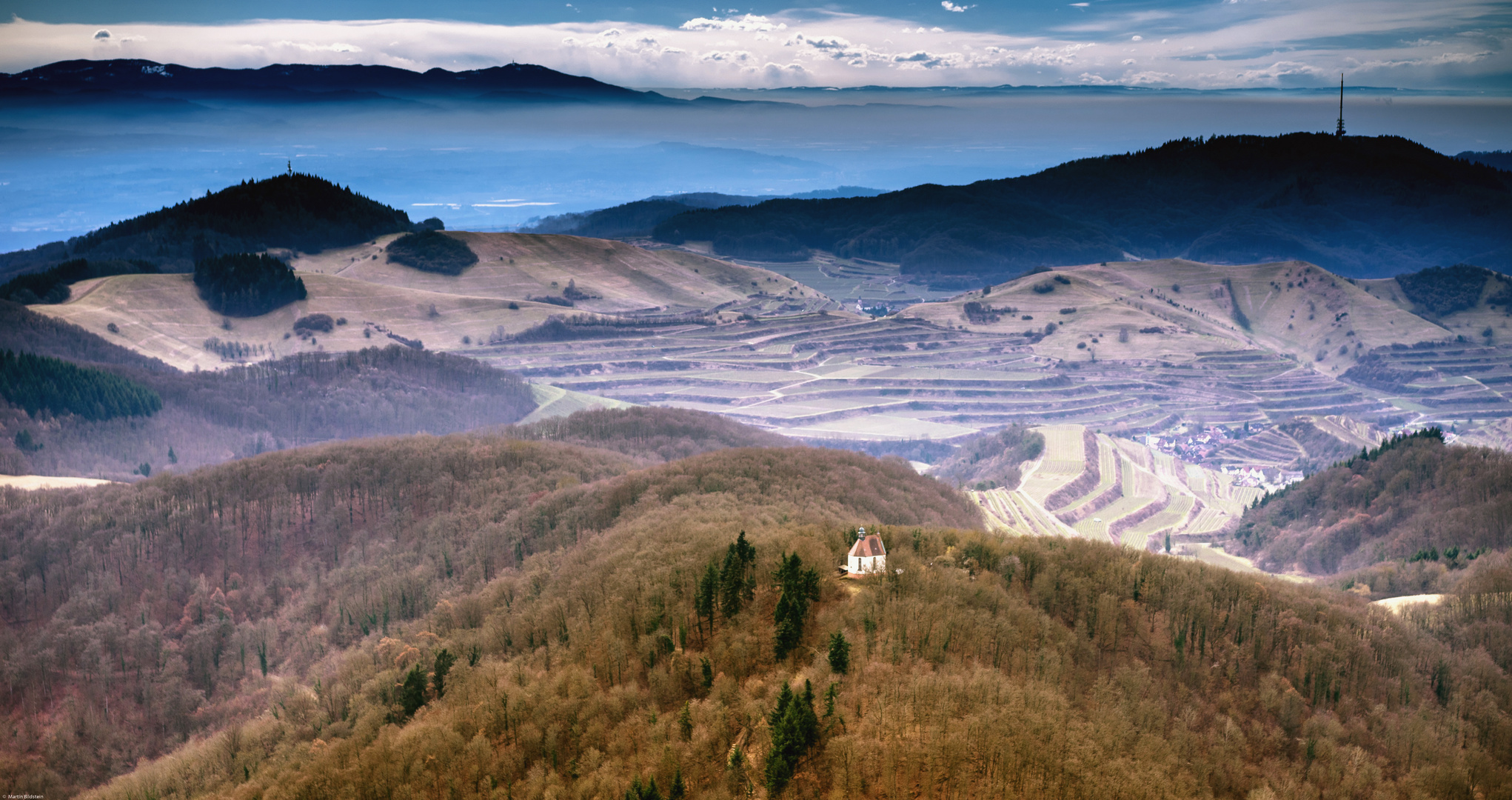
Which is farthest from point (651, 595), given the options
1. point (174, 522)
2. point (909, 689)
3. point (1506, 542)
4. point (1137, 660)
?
point (1506, 542)

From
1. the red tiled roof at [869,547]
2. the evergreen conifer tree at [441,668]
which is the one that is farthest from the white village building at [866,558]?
the evergreen conifer tree at [441,668]

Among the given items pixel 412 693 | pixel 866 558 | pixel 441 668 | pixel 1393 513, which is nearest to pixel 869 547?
pixel 866 558

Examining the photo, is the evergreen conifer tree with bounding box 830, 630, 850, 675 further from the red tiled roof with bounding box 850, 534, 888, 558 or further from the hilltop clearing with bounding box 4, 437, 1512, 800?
the red tiled roof with bounding box 850, 534, 888, 558

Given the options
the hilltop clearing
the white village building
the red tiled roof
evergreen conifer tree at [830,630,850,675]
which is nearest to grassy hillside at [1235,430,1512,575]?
the hilltop clearing

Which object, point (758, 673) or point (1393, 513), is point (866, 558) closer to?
point (758, 673)

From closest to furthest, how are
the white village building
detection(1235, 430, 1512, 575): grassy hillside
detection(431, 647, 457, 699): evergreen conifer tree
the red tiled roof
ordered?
the white village building, the red tiled roof, detection(431, 647, 457, 699): evergreen conifer tree, detection(1235, 430, 1512, 575): grassy hillside
